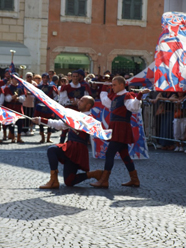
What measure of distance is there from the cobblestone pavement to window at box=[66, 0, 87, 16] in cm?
2197

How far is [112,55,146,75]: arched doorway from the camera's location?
32.9 metres

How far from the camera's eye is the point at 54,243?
5.44m

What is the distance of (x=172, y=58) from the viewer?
13328mm

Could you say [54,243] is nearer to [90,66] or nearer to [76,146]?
[76,146]

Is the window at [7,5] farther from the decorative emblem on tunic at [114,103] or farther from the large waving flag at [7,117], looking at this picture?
the large waving flag at [7,117]

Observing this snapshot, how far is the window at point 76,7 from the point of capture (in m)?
31.7

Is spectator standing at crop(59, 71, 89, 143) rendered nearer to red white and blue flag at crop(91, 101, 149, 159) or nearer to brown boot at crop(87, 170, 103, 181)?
red white and blue flag at crop(91, 101, 149, 159)

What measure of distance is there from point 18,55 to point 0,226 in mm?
24499

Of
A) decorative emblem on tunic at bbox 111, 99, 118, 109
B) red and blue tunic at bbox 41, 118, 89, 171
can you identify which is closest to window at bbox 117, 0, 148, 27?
decorative emblem on tunic at bbox 111, 99, 118, 109

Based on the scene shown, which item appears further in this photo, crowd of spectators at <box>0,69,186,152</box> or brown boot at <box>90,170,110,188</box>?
crowd of spectators at <box>0,69,186,152</box>

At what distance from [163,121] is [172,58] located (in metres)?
2.01

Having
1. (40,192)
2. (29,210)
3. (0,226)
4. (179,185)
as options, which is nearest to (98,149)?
(179,185)

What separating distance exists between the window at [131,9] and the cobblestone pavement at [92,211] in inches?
901

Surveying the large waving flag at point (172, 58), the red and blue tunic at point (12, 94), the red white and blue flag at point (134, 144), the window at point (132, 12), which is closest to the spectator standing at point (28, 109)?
the red and blue tunic at point (12, 94)
